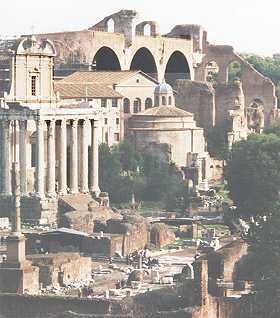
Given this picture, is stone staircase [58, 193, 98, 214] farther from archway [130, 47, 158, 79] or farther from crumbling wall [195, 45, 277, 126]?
crumbling wall [195, 45, 277, 126]

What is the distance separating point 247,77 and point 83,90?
75.6 feet

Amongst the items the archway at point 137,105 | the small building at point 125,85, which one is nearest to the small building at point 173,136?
the small building at point 125,85

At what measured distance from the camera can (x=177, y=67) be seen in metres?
86.9

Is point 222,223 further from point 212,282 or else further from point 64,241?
point 212,282

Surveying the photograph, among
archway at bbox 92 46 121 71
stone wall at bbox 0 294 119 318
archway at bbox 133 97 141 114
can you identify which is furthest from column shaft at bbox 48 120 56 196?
archway at bbox 92 46 121 71

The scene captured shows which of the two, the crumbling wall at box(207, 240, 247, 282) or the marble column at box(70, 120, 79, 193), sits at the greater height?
the marble column at box(70, 120, 79, 193)

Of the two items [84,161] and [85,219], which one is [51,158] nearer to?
[84,161]

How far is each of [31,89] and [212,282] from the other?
75.4 ft

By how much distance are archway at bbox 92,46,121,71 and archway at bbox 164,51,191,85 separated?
8.50 m

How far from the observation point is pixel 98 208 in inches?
2047

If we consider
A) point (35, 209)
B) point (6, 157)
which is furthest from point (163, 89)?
point (35, 209)

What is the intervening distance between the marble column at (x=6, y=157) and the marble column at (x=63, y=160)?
7.09 ft

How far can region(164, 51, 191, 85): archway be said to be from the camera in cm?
8612

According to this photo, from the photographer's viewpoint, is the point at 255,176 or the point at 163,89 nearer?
the point at 255,176
